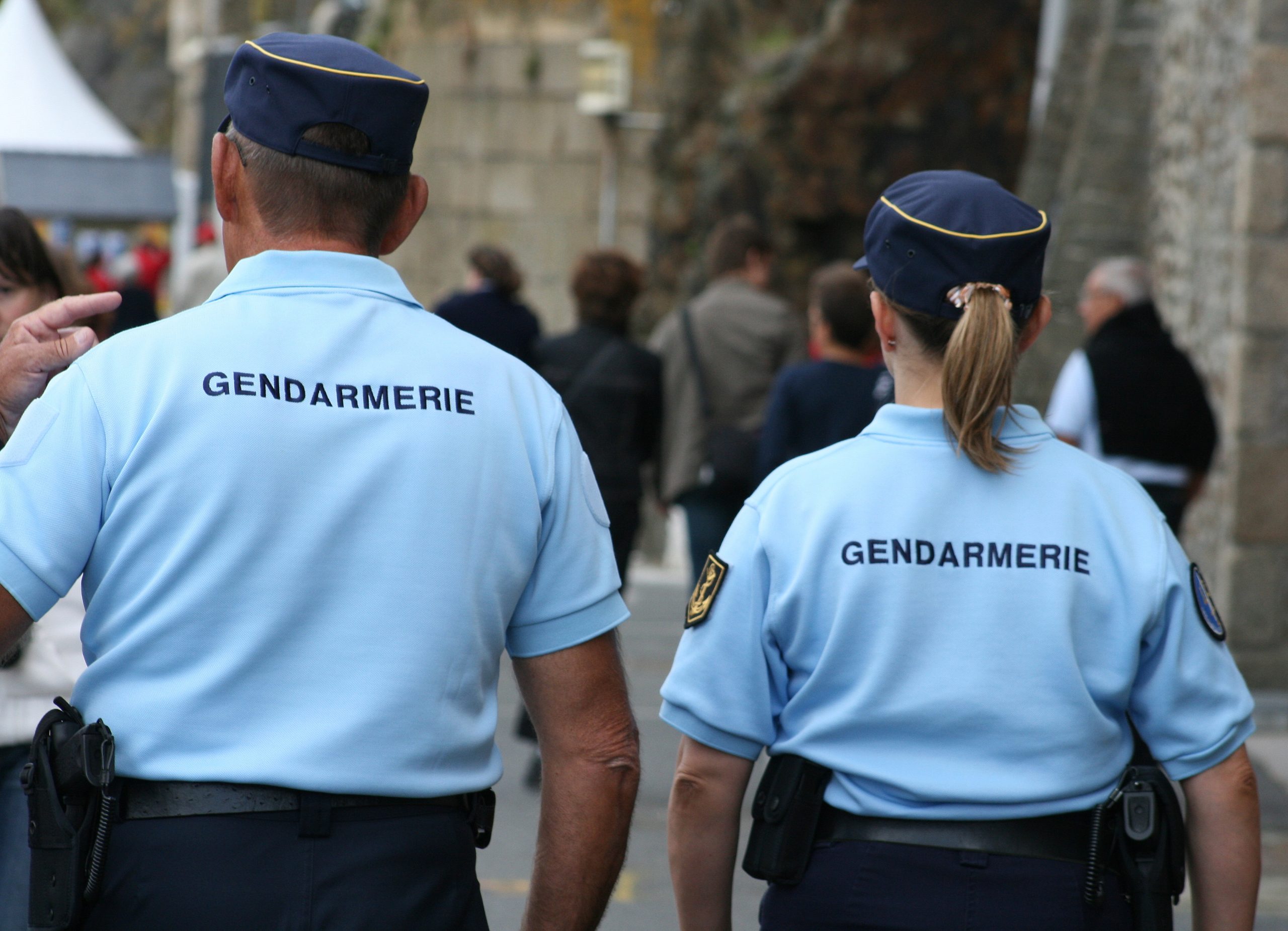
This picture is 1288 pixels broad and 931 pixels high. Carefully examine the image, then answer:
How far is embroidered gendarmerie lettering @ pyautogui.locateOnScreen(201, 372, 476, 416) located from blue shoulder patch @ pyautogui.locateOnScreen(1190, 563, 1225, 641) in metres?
1.00

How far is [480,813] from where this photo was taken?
199 centimetres

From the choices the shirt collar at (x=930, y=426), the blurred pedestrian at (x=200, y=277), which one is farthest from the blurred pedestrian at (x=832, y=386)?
the blurred pedestrian at (x=200, y=277)

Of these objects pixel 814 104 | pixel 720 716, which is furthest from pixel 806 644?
pixel 814 104

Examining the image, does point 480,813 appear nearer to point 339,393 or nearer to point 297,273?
point 339,393

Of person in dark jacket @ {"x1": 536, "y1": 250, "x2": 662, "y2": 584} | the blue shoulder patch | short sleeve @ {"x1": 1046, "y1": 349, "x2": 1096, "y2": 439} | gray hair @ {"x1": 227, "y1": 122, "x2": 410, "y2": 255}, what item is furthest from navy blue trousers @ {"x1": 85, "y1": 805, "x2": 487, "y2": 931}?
short sleeve @ {"x1": 1046, "y1": 349, "x2": 1096, "y2": 439}

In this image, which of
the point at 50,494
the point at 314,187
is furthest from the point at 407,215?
the point at 50,494

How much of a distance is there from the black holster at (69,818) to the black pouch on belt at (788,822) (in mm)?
797

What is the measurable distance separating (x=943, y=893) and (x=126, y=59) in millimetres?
50440

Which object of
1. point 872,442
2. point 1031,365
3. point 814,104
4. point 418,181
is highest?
point 418,181

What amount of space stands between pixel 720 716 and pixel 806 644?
0.15m

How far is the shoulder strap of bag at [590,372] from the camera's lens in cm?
638

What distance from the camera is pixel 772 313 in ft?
22.0

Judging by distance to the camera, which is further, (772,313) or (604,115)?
(604,115)

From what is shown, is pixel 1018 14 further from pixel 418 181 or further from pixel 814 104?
pixel 418 181
